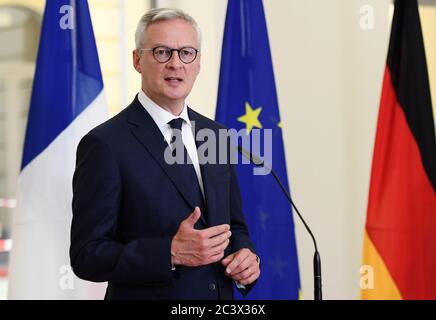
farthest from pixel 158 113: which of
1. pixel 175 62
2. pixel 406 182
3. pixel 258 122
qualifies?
pixel 406 182

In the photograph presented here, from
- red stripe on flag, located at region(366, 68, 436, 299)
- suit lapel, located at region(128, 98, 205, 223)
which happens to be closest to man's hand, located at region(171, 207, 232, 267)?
suit lapel, located at region(128, 98, 205, 223)

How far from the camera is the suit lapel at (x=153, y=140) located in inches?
64.5

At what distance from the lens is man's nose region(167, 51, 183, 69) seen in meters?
1.65

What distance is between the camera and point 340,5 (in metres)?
3.74

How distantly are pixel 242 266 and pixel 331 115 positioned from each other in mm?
2234

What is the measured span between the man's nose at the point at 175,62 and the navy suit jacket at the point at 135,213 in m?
0.14

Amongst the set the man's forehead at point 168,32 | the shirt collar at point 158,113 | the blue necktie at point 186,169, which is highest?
the man's forehead at point 168,32

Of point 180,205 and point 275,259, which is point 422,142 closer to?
point 275,259

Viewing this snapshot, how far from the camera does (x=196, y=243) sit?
4.94 ft

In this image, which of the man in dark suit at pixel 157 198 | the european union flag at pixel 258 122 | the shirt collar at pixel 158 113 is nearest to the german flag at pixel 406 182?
the european union flag at pixel 258 122

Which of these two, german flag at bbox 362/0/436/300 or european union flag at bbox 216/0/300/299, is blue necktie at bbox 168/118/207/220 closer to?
european union flag at bbox 216/0/300/299

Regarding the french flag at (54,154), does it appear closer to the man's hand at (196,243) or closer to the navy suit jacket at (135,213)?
the navy suit jacket at (135,213)
